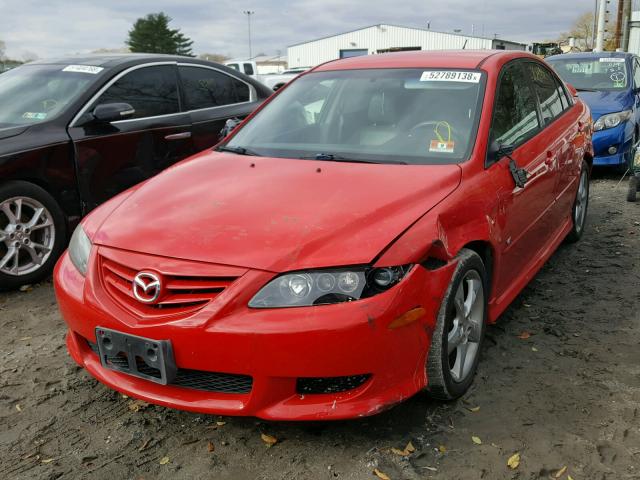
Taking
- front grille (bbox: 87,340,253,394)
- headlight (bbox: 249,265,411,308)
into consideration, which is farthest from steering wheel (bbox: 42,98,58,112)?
headlight (bbox: 249,265,411,308)

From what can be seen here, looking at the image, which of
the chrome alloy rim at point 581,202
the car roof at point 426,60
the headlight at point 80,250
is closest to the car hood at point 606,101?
the chrome alloy rim at point 581,202

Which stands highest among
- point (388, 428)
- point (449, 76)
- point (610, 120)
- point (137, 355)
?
point (449, 76)

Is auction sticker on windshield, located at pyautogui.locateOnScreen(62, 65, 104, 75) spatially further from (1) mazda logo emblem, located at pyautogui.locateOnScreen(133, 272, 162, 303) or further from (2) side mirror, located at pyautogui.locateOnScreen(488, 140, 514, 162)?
(2) side mirror, located at pyautogui.locateOnScreen(488, 140, 514, 162)

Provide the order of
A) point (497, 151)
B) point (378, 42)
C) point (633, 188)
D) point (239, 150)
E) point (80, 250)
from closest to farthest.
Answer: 1. point (80, 250)
2. point (497, 151)
3. point (239, 150)
4. point (633, 188)
5. point (378, 42)

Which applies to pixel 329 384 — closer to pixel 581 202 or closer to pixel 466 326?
pixel 466 326

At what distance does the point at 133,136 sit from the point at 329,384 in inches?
132

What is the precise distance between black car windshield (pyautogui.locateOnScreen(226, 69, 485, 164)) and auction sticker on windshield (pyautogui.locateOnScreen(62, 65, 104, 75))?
6.14 ft

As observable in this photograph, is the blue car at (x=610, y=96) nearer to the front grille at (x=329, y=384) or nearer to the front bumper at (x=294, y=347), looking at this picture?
the front bumper at (x=294, y=347)

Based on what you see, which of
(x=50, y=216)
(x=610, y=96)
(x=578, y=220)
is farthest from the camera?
(x=610, y=96)

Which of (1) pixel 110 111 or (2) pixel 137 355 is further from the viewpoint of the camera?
(1) pixel 110 111

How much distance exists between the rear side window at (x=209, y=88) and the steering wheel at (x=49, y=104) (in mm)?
1168

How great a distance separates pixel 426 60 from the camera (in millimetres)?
3664

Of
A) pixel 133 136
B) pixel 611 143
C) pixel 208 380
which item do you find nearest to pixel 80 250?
pixel 208 380

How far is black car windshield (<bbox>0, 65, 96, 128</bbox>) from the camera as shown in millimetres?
4668
